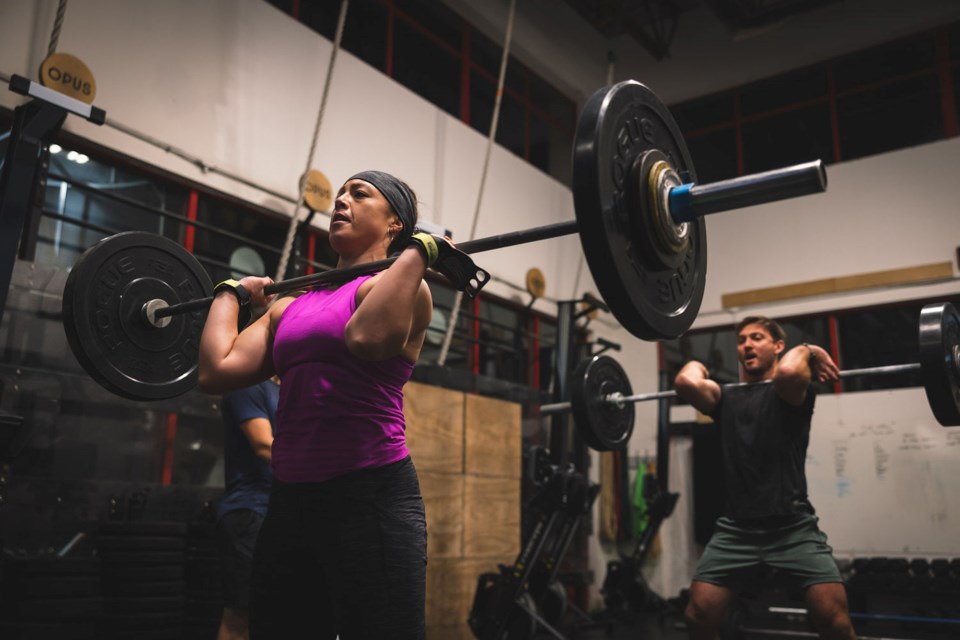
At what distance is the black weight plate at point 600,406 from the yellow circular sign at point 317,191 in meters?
1.78

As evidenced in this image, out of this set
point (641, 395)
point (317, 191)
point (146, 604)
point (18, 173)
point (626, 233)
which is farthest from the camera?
point (317, 191)

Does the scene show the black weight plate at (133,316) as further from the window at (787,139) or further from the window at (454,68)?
the window at (787,139)

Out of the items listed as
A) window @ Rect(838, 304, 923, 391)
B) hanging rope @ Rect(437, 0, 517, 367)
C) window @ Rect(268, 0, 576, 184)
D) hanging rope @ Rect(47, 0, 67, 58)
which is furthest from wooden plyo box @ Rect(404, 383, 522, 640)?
window @ Rect(838, 304, 923, 391)

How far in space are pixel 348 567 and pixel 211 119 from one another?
3.54 m

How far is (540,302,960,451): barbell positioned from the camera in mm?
2730

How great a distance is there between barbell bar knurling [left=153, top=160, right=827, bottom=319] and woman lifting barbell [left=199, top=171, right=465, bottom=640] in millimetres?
93

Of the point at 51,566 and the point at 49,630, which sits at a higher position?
the point at 51,566

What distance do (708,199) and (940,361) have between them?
1.73 meters

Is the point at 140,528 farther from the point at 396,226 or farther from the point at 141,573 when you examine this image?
the point at 396,226

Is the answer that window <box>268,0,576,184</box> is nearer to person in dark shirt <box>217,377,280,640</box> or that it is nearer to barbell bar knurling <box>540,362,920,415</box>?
barbell bar knurling <box>540,362,920,415</box>

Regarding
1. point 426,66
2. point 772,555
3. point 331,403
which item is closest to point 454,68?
point 426,66

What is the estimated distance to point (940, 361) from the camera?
271 centimetres

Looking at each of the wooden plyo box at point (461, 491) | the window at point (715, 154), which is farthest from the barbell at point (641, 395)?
the window at point (715, 154)

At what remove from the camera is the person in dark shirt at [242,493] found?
239 centimetres
